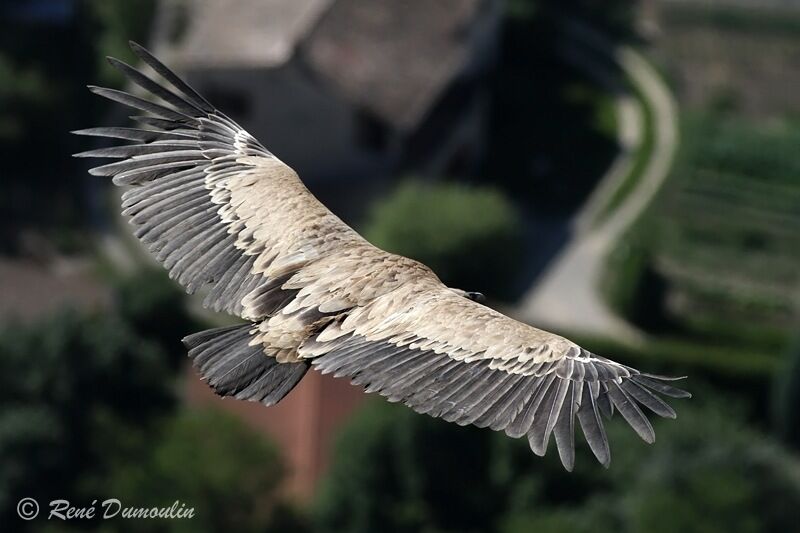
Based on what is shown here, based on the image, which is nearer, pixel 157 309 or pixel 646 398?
pixel 646 398

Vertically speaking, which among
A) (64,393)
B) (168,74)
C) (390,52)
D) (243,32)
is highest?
(168,74)

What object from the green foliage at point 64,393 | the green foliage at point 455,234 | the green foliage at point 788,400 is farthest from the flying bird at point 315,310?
the green foliage at point 788,400

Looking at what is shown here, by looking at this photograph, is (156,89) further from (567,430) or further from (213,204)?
(567,430)

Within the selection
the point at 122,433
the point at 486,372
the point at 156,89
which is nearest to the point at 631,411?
the point at 486,372

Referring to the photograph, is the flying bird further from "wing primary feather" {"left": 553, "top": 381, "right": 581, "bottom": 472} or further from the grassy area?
the grassy area

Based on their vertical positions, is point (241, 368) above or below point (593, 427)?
below


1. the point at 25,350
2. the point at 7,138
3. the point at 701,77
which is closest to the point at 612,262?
the point at 701,77
